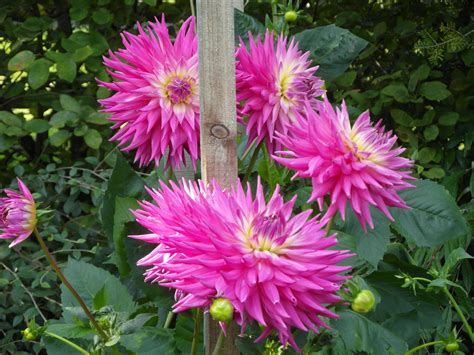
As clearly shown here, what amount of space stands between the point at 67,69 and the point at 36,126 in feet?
0.64

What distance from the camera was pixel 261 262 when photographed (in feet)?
2.53

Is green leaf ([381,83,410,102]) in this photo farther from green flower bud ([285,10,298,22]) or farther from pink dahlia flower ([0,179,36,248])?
pink dahlia flower ([0,179,36,248])

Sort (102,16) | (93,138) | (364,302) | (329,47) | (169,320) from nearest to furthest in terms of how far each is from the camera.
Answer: (364,302) < (169,320) < (329,47) < (93,138) < (102,16)

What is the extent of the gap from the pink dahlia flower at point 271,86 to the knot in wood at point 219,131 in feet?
0.16

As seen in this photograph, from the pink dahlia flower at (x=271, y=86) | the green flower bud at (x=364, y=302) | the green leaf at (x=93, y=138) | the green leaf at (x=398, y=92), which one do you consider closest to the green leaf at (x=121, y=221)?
the pink dahlia flower at (x=271, y=86)

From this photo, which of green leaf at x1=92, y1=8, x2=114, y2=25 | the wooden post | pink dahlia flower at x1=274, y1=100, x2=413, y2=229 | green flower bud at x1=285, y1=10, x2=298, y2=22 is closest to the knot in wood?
the wooden post

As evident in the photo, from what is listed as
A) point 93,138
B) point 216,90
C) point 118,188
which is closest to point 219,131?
point 216,90

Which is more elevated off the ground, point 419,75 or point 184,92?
point 184,92

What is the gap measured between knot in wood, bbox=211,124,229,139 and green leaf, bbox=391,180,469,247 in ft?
1.16

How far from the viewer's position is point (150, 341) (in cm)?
111

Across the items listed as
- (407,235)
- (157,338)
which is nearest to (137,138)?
(157,338)

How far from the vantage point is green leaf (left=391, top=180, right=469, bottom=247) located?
118cm

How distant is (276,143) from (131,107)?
21cm

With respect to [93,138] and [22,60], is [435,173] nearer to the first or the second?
[93,138]
